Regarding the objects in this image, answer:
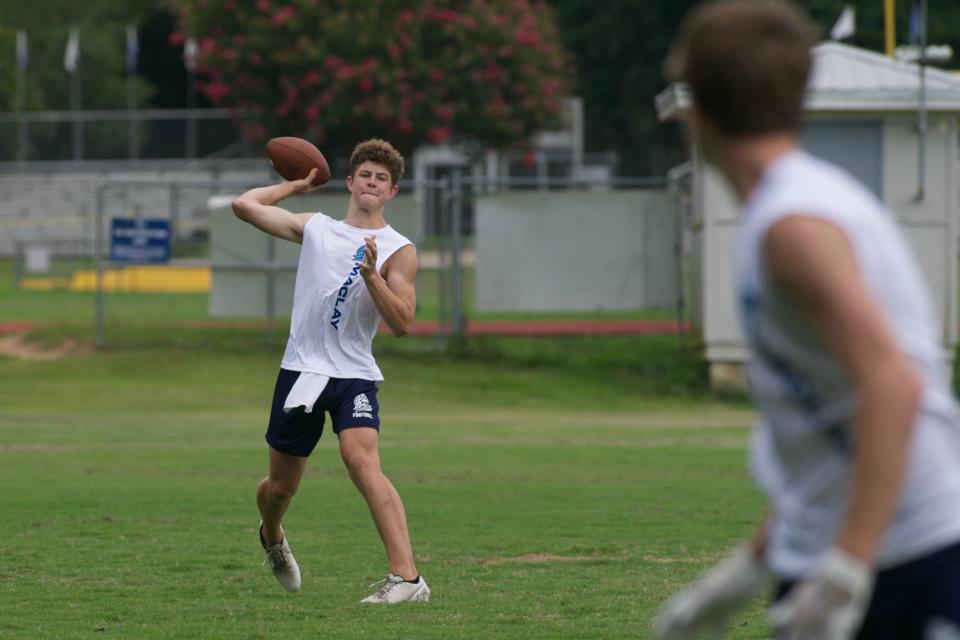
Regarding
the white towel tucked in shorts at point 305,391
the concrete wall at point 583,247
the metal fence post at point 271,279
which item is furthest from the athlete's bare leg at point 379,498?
the metal fence post at point 271,279

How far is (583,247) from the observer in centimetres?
2188

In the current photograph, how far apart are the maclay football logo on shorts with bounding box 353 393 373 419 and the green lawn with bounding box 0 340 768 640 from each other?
829mm

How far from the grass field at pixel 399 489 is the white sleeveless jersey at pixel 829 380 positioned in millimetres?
3579

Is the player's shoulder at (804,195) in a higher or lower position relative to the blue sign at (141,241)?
higher

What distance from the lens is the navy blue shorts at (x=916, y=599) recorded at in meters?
3.01

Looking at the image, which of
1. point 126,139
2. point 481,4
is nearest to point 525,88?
point 481,4

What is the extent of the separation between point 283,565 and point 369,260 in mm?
1487

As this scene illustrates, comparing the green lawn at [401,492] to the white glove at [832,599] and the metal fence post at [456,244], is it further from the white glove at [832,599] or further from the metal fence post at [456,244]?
the white glove at [832,599]

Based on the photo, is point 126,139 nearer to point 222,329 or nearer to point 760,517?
point 222,329

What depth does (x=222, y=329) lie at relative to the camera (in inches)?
965

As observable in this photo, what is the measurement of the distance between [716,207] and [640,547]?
1112 centimetres

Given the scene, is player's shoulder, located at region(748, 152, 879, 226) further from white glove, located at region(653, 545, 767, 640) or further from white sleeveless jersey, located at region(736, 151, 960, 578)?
white glove, located at region(653, 545, 767, 640)

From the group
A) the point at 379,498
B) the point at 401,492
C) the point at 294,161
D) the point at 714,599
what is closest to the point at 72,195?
the point at 401,492

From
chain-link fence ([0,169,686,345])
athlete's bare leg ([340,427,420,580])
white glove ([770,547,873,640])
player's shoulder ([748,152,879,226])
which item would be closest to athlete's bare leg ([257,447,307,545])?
athlete's bare leg ([340,427,420,580])
